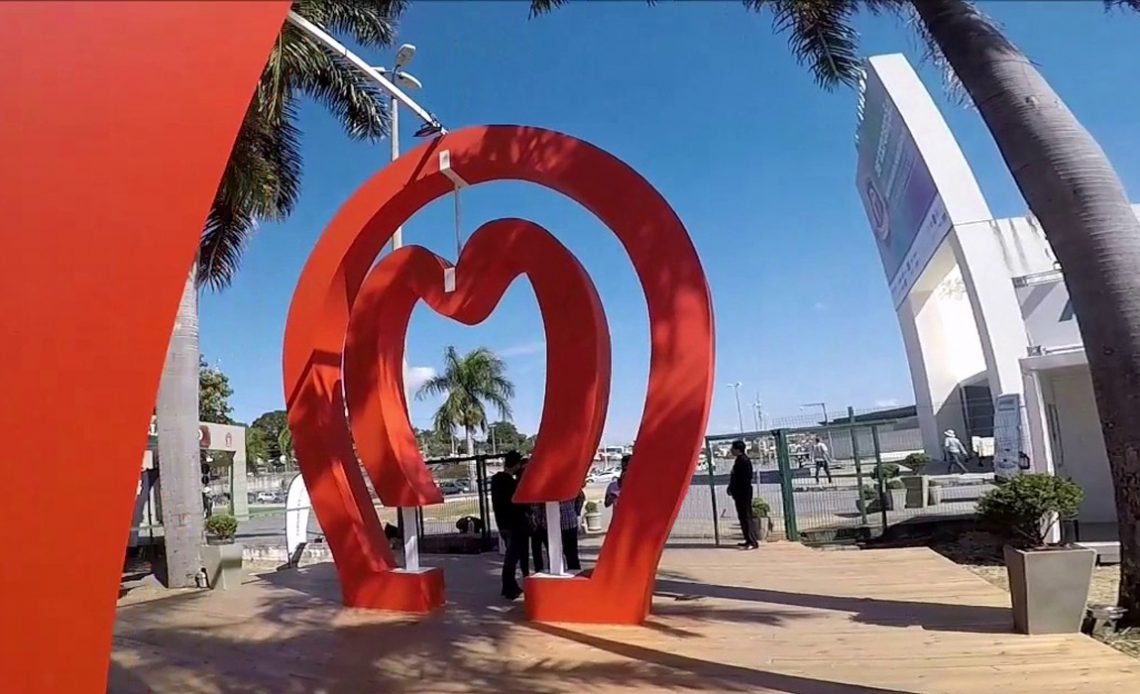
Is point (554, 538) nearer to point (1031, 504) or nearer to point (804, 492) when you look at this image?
point (1031, 504)

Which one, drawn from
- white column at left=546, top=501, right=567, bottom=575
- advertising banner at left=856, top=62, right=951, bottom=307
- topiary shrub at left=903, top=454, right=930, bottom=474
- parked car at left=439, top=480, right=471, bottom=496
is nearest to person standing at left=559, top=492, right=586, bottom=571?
white column at left=546, top=501, right=567, bottom=575

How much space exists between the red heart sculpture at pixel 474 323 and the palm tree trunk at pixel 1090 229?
395 centimetres

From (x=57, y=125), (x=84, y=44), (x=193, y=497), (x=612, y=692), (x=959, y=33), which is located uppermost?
(x=959, y=33)

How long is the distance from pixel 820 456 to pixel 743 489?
244 inches

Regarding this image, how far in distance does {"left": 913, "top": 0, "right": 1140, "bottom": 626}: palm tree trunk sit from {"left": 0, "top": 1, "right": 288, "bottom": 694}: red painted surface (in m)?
6.20

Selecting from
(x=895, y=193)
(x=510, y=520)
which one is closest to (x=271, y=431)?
(x=895, y=193)

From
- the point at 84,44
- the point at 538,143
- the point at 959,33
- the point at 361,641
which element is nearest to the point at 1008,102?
the point at 959,33

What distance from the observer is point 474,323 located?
347 inches

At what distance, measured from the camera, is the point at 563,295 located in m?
8.10

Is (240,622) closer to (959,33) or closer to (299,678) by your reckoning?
(299,678)

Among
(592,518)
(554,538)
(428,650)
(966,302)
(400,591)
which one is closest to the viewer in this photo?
(428,650)

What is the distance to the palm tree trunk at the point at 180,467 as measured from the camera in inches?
482

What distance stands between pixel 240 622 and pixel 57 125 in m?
7.30

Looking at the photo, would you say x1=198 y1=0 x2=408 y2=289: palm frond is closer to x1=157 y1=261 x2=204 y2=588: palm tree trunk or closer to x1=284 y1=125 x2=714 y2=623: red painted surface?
x1=157 y1=261 x2=204 y2=588: palm tree trunk
